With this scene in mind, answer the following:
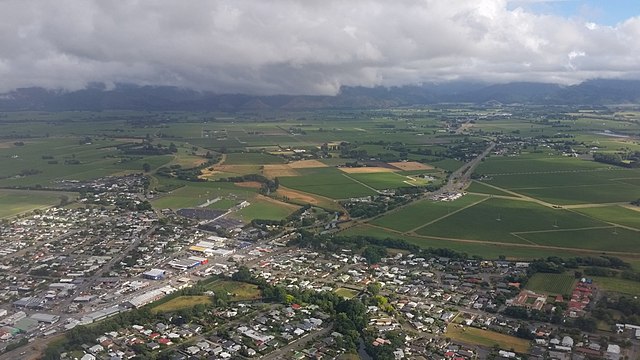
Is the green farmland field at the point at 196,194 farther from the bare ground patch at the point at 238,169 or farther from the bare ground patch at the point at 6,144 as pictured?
the bare ground patch at the point at 6,144

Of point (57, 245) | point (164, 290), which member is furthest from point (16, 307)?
point (57, 245)

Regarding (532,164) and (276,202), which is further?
(532,164)

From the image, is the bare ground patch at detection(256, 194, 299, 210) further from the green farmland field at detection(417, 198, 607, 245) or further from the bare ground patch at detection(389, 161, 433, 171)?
the bare ground patch at detection(389, 161, 433, 171)

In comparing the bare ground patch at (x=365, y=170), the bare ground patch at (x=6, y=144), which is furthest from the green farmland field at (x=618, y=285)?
the bare ground patch at (x=6, y=144)

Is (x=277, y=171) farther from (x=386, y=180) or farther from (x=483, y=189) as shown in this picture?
(x=483, y=189)

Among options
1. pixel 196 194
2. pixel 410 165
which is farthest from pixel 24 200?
pixel 410 165

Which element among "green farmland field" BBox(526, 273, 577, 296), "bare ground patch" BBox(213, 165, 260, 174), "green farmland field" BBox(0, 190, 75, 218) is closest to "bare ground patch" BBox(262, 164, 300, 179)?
"bare ground patch" BBox(213, 165, 260, 174)
